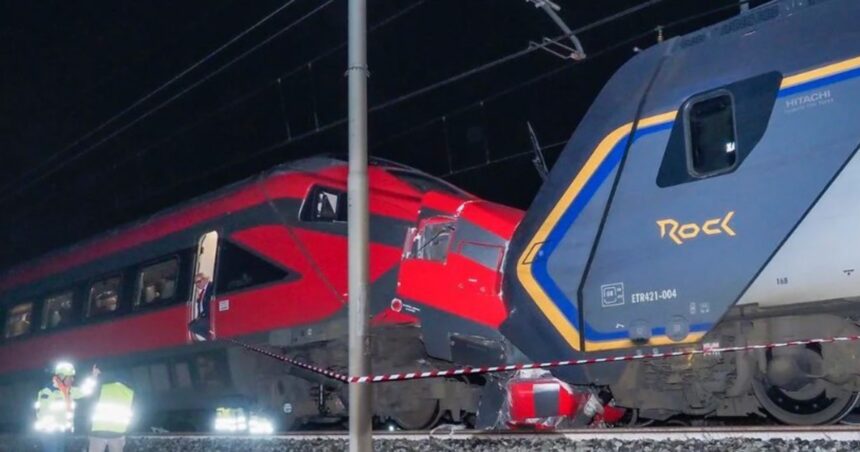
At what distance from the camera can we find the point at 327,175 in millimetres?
11883

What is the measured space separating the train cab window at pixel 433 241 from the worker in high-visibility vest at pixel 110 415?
11.4 ft

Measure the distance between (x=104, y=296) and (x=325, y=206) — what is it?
573 cm

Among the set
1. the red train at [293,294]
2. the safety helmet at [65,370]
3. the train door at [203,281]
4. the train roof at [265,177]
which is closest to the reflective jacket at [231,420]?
the red train at [293,294]

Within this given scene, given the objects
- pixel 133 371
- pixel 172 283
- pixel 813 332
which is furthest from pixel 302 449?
pixel 133 371

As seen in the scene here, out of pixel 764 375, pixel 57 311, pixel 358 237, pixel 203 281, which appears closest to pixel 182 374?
pixel 203 281

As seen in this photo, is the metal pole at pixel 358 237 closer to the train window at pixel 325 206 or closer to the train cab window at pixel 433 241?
the train cab window at pixel 433 241

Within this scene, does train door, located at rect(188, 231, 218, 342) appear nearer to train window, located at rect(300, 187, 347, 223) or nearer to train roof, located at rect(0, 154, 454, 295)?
train roof, located at rect(0, 154, 454, 295)

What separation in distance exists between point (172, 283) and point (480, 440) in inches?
299

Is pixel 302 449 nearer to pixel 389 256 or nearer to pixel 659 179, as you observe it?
pixel 389 256

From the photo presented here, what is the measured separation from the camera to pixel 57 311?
16.9m

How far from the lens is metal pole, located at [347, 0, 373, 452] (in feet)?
23.8

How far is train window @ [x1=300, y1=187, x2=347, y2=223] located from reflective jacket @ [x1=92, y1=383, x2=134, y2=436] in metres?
3.43

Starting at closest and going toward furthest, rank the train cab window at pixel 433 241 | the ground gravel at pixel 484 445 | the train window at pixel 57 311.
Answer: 1. the ground gravel at pixel 484 445
2. the train cab window at pixel 433 241
3. the train window at pixel 57 311

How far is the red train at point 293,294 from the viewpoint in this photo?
9.81m
